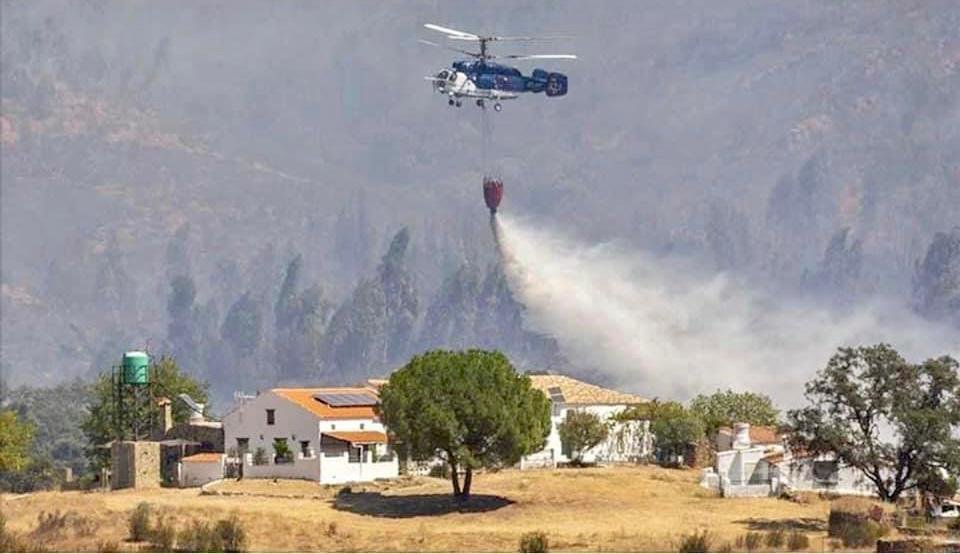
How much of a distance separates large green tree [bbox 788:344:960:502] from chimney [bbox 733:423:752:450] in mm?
14763

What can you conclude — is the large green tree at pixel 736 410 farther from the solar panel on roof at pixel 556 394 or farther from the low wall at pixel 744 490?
the low wall at pixel 744 490

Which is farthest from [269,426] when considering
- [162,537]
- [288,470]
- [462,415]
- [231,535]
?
[231,535]

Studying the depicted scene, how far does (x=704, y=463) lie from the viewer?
14525cm

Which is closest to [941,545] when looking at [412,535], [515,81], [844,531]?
[844,531]

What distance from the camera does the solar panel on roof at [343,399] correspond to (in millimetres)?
140250

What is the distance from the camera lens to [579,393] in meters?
157

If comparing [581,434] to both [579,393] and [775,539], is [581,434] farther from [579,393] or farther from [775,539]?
[775,539]

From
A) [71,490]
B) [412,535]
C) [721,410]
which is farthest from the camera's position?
[721,410]

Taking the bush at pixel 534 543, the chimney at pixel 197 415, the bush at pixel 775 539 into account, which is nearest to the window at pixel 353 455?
the chimney at pixel 197 415

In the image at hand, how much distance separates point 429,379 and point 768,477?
22291mm

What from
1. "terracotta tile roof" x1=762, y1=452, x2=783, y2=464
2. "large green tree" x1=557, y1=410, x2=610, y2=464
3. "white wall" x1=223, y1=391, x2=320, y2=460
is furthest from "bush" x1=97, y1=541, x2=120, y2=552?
"terracotta tile roof" x1=762, y1=452, x2=783, y2=464

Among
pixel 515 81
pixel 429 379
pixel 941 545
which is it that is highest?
pixel 515 81

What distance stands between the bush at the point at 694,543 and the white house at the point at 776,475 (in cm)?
2247

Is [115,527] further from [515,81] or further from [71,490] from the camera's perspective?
[515,81]
